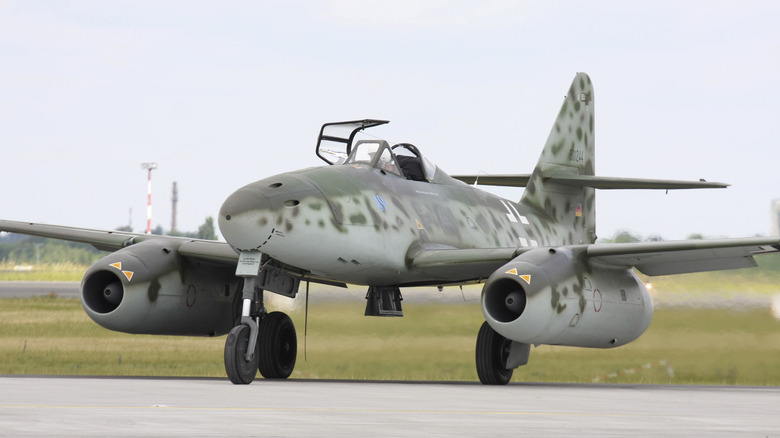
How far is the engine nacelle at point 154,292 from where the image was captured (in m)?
16.5

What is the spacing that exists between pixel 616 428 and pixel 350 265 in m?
6.84

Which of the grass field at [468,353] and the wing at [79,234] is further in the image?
the grass field at [468,353]

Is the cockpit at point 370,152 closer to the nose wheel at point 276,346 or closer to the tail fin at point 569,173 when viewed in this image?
the nose wheel at point 276,346

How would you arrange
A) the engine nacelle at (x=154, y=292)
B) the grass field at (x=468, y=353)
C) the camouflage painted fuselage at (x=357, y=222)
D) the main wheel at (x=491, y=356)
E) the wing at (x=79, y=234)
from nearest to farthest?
1. the camouflage painted fuselage at (x=357, y=222)
2. the main wheel at (x=491, y=356)
3. the engine nacelle at (x=154, y=292)
4. the wing at (x=79, y=234)
5. the grass field at (x=468, y=353)

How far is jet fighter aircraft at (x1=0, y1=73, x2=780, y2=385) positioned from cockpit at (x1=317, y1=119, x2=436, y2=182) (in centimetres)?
2

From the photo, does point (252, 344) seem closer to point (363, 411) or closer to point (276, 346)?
point (276, 346)

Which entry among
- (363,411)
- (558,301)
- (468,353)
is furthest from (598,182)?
(363,411)

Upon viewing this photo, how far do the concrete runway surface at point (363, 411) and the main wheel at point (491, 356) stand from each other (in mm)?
1179

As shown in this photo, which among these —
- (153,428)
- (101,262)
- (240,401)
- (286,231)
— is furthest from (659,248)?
(153,428)

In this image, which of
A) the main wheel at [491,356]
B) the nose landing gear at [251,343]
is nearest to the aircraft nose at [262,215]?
the nose landing gear at [251,343]

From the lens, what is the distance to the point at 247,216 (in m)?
13.7

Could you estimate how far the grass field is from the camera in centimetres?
1825

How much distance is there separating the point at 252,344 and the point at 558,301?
3.88 metres

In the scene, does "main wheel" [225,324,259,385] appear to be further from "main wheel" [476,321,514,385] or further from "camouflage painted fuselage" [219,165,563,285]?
"main wheel" [476,321,514,385]
